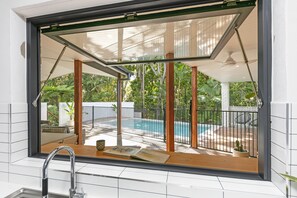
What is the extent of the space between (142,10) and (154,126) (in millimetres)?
5329

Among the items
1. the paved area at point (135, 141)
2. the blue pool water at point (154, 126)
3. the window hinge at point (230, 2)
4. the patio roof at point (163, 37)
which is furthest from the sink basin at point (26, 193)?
the blue pool water at point (154, 126)

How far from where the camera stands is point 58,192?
3.20 feet

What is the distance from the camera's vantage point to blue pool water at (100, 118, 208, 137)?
5195 mm

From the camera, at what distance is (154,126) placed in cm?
615

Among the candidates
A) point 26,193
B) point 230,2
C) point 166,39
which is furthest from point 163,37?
point 26,193

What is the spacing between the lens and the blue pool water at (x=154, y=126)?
205 inches

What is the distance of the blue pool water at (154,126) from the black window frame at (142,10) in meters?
4.28

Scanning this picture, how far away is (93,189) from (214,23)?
60.9 inches

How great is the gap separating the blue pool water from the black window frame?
4.28 m

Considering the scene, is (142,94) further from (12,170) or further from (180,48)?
(12,170)

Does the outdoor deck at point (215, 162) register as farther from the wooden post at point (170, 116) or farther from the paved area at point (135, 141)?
the paved area at point (135, 141)

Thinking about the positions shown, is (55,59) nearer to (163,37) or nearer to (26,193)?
(163,37)

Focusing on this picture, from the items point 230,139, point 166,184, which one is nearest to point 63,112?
point 230,139

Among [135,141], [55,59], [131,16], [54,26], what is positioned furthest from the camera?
[135,141]
